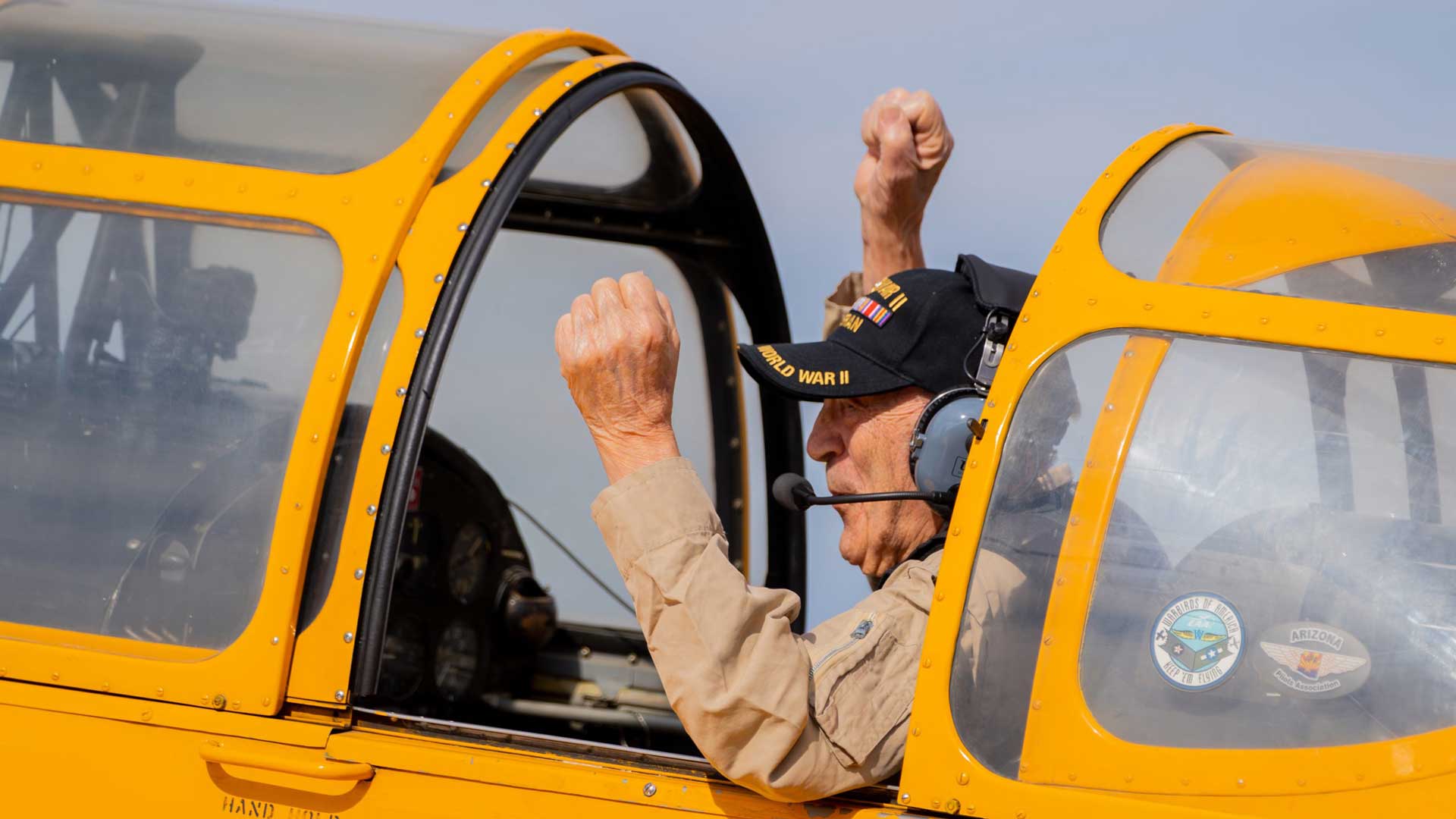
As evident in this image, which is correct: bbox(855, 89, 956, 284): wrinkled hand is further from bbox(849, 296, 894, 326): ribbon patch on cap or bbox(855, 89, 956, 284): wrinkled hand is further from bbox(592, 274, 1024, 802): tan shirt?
bbox(592, 274, 1024, 802): tan shirt

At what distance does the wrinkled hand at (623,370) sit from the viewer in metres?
1.82

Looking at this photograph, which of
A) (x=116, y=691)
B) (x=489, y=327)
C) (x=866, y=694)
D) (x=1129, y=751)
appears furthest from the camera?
(x=489, y=327)

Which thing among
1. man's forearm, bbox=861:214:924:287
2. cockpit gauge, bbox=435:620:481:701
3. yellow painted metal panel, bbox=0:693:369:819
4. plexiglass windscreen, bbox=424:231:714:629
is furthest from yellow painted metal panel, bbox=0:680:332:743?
man's forearm, bbox=861:214:924:287

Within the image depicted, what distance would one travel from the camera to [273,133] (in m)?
2.12

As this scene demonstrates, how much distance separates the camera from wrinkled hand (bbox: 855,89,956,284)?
9.86ft

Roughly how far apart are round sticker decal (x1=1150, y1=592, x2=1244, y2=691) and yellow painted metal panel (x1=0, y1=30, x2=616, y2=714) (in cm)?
117

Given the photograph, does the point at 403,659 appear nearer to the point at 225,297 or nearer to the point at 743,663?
the point at 225,297

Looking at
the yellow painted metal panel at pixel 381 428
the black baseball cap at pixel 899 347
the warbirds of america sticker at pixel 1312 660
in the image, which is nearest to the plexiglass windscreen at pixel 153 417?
the yellow painted metal panel at pixel 381 428

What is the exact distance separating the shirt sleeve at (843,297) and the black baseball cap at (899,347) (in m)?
0.99

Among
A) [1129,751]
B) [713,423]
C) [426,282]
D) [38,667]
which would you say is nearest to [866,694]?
[1129,751]

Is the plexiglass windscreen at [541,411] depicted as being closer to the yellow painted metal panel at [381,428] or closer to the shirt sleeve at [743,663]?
the yellow painted metal panel at [381,428]

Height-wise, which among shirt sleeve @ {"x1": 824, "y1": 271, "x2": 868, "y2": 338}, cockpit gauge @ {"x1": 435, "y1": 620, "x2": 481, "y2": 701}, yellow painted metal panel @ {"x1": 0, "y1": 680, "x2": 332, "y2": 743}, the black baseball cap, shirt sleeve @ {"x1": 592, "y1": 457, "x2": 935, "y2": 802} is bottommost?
cockpit gauge @ {"x1": 435, "y1": 620, "x2": 481, "y2": 701}

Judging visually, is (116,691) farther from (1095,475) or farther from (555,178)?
(555,178)

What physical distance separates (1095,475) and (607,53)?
5.01ft
